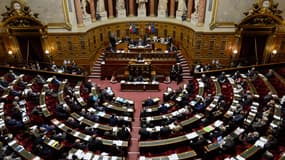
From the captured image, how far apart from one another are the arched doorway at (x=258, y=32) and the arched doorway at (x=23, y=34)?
15.2 metres

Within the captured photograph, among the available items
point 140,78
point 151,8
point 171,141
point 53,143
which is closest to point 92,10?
point 151,8

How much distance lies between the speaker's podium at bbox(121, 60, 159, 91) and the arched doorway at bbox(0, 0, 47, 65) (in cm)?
725

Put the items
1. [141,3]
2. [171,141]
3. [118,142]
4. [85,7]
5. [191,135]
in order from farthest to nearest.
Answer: [141,3]
[85,7]
[191,135]
[118,142]
[171,141]

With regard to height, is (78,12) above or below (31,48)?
above

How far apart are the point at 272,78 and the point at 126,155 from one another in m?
11.7

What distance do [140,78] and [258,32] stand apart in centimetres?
960

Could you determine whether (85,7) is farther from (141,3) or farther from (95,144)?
(95,144)

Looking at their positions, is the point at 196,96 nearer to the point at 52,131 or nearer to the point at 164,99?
the point at 164,99

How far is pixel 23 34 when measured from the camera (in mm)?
19109

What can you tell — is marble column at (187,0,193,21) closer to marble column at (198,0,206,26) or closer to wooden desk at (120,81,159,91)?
marble column at (198,0,206,26)

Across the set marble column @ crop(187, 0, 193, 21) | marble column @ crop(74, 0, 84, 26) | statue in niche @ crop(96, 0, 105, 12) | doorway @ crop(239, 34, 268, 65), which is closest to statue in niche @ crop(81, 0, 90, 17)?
statue in niche @ crop(96, 0, 105, 12)

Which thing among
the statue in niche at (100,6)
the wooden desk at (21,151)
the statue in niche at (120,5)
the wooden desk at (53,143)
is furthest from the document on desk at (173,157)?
the statue in niche at (120,5)

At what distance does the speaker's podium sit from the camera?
18000 mm

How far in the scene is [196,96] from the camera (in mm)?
15148
